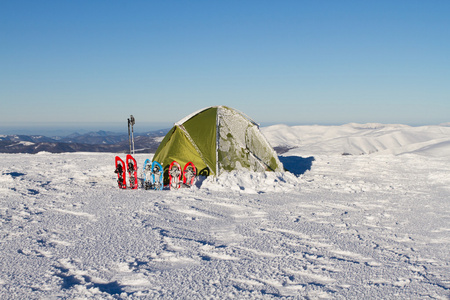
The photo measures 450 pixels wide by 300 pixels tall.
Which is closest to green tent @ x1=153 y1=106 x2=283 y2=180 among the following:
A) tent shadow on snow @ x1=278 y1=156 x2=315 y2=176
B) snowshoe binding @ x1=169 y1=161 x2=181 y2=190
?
snowshoe binding @ x1=169 y1=161 x2=181 y2=190

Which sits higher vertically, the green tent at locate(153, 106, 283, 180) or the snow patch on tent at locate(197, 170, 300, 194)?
the green tent at locate(153, 106, 283, 180)

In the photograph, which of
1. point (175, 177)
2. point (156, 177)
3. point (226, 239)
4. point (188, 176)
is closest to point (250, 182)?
point (188, 176)

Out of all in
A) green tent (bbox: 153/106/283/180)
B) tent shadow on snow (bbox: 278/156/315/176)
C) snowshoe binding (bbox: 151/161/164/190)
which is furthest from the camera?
tent shadow on snow (bbox: 278/156/315/176)

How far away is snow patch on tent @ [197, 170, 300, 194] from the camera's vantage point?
954cm

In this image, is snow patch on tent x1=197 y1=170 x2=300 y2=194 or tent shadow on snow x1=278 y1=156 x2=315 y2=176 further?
tent shadow on snow x1=278 y1=156 x2=315 y2=176

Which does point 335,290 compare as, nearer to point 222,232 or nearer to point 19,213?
point 222,232

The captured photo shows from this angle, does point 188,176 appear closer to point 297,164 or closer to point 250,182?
point 250,182

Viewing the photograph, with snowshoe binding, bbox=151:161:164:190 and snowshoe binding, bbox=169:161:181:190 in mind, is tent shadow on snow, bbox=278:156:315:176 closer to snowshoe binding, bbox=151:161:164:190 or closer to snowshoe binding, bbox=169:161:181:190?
snowshoe binding, bbox=169:161:181:190

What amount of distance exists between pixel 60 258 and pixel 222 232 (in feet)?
8.94

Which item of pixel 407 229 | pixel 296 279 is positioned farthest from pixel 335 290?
pixel 407 229

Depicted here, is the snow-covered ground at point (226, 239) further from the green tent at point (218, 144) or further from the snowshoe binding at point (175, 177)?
Result: the green tent at point (218, 144)

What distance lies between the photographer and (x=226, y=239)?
17.8 ft

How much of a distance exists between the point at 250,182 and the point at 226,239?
15.3ft

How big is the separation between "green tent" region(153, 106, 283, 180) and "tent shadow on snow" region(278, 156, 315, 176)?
2394 millimetres
